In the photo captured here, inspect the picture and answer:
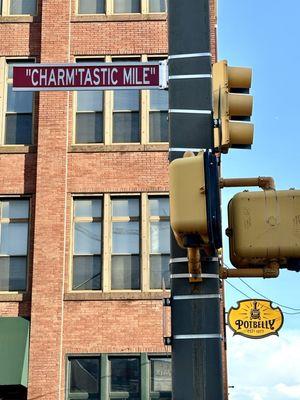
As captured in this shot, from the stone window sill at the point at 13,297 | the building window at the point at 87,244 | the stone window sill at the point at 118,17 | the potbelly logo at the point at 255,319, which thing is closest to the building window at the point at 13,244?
the stone window sill at the point at 13,297

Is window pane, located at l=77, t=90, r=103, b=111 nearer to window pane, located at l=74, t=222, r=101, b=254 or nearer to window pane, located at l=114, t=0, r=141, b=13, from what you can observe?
window pane, located at l=114, t=0, r=141, b=13

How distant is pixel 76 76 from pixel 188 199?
2085 mm

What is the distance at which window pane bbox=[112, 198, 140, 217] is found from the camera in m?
18.0

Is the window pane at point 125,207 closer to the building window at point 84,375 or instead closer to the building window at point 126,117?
the building window at point 126,117

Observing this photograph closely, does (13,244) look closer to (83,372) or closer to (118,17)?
(83,372)

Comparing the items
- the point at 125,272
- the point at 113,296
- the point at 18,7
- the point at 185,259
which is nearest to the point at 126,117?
the point at 125,272

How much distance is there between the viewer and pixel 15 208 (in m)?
18.3

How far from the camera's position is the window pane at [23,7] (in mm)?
19875

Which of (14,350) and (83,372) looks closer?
(14,350)

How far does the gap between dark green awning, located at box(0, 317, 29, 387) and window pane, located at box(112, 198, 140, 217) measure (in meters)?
3.51

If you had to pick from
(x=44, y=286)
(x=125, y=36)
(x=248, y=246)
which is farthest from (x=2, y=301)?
(x=248, y=246)

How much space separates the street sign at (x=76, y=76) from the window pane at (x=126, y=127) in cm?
1322

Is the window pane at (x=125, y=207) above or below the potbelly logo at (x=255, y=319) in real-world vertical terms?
above

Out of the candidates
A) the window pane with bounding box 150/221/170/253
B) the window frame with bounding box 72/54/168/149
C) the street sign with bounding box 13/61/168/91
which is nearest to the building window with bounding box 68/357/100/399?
the window pane with bounding box 150/221/170/253
